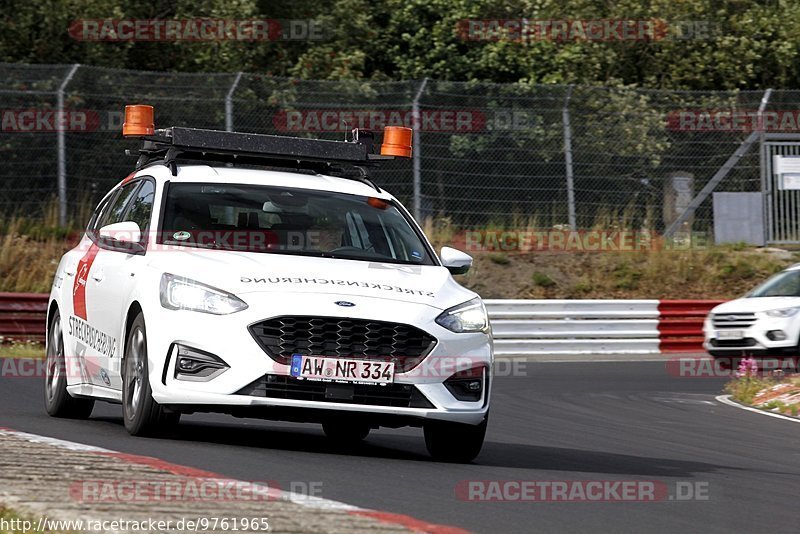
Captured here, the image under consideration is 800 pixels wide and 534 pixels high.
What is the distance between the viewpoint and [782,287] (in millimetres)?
20922

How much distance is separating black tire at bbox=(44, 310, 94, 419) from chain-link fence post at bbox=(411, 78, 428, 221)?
13.5 m

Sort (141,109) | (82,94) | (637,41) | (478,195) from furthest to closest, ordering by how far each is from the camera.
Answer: (637,41) → (478,195) → (82,94) → (141,109)

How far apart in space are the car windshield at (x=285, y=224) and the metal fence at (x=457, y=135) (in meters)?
13.6

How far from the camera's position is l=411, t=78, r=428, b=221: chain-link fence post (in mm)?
24281

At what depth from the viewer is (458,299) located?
903cm

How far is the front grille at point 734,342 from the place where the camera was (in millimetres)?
20281

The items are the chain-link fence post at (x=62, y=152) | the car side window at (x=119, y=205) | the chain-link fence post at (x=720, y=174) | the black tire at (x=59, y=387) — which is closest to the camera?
the car side window at (x=119, y=205)

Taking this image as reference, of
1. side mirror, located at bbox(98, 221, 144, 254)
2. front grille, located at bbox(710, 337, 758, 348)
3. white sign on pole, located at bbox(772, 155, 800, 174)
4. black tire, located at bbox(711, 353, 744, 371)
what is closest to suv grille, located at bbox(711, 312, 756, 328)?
front grille, located at bbox(710, 337, 758, 348)

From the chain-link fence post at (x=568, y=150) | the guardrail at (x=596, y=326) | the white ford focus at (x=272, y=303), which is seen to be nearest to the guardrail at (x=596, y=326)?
the guardrail at (x=596, y=326)

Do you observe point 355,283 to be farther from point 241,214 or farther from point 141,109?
point 141,109

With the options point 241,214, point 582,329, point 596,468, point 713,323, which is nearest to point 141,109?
point 241,214

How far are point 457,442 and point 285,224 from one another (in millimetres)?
1763

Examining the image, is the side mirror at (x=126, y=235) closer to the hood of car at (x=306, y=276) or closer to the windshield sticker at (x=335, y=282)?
the hood of car at (x=306, y=276)

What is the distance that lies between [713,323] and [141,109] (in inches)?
485
